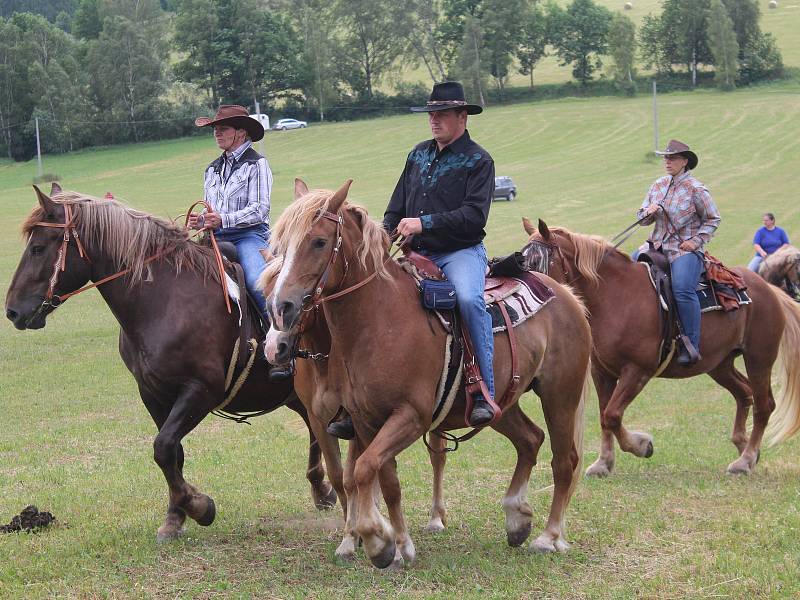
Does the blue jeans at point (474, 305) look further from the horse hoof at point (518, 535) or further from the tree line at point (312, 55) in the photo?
the tree line at point (312, 55)

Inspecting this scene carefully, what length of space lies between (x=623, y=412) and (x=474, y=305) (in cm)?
384

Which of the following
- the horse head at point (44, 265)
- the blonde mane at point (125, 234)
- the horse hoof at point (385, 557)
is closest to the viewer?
the horse hoof at point (385, 557)

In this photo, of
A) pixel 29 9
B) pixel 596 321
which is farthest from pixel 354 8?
pixel 596 321

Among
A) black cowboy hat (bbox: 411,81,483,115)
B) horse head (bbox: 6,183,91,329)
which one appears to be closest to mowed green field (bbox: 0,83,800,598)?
horse head (bbox: 6,183,91,329)

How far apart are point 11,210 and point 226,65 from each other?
146ft

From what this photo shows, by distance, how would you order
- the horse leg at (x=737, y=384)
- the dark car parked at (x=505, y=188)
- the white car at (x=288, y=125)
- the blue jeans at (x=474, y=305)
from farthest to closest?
the white car at (x=288, y=125) → the dark car parked at (x=505, y=188) → the horse leg at (x=737, y=384) → the blue jeans at (x=474, y=305)

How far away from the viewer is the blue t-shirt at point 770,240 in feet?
71.8

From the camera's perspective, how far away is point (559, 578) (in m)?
6.14

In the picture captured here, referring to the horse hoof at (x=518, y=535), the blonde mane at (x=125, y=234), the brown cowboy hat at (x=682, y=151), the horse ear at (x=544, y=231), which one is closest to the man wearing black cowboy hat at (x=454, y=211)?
the horse hoof at (x=518, y=535)

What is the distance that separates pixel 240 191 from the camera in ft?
26.0

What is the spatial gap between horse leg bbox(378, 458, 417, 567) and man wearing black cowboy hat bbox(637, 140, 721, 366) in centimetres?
454

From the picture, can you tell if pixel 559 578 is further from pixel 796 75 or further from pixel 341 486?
pixel 796 75

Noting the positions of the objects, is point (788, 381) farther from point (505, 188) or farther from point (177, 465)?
point (505, 188)

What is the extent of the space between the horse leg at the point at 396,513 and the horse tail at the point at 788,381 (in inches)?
211
